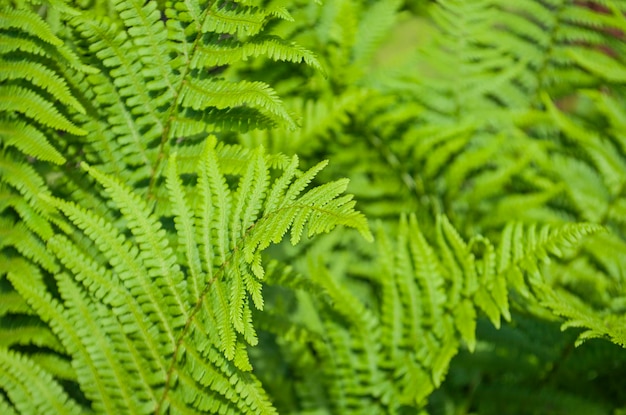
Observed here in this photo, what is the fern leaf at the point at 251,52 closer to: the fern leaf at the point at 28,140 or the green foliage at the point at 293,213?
the green foliage at the point at 293,213

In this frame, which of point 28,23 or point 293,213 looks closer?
point 293,213

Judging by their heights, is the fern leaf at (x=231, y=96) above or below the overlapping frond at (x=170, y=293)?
above

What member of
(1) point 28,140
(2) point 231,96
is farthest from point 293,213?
(1) point 28,140

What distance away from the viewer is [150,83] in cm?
99

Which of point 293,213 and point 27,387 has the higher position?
point 293,213

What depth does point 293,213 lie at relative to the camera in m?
0.81

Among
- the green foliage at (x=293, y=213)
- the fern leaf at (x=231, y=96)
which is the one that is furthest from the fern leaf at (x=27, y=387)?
the fern leaf at (x=231, y=96)

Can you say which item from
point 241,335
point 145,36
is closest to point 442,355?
point 241,335

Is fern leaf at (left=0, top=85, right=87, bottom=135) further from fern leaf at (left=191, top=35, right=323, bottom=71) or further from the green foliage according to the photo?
fern leaf at (left=191, top=35, right=323, bottom=71)

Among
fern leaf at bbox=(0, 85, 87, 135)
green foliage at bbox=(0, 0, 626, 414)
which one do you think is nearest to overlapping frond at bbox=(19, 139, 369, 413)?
green foliage at bbox=(0, 0, 626, 414)

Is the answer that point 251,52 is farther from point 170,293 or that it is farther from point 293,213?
point 170,293

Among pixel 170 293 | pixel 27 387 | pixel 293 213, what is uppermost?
pixel 293 213

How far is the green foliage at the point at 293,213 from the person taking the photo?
0.90 metres

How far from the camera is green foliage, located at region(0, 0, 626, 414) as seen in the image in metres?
0.90
